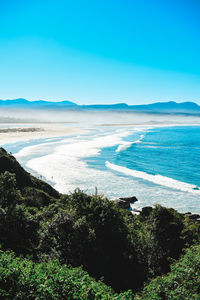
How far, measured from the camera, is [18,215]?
18.3 meters

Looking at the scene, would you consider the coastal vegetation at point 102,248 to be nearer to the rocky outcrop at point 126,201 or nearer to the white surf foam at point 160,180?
the rocky outcrop at point 126,201

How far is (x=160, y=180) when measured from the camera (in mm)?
47250

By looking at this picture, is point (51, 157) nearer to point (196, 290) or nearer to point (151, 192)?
point (151, 192)

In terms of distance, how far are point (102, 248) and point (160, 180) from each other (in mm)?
32080

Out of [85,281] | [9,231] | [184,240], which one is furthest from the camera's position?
[184,240]

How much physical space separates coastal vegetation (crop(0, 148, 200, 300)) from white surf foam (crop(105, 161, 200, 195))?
21.4 m

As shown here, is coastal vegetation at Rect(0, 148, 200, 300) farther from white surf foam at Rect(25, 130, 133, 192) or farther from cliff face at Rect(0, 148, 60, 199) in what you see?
white surf foam at Rect(25, 130, 133, 192)

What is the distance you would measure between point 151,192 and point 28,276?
105 ft

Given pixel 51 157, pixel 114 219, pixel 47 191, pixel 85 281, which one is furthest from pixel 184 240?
pixel 51 157

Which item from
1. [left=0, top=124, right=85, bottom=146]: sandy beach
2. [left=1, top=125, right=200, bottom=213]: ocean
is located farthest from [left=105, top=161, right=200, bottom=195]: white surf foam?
[left=0, top=124, right=85, bottom=146]: sandy beach

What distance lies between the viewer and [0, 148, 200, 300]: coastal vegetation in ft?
37.0

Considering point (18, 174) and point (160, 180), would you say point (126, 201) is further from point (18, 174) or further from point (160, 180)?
point (160, 180)

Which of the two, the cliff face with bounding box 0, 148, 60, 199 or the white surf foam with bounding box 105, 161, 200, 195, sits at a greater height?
the cliff face with bounding box 0, 148, 60, 199

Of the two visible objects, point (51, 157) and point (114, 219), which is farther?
point (51, 157)
